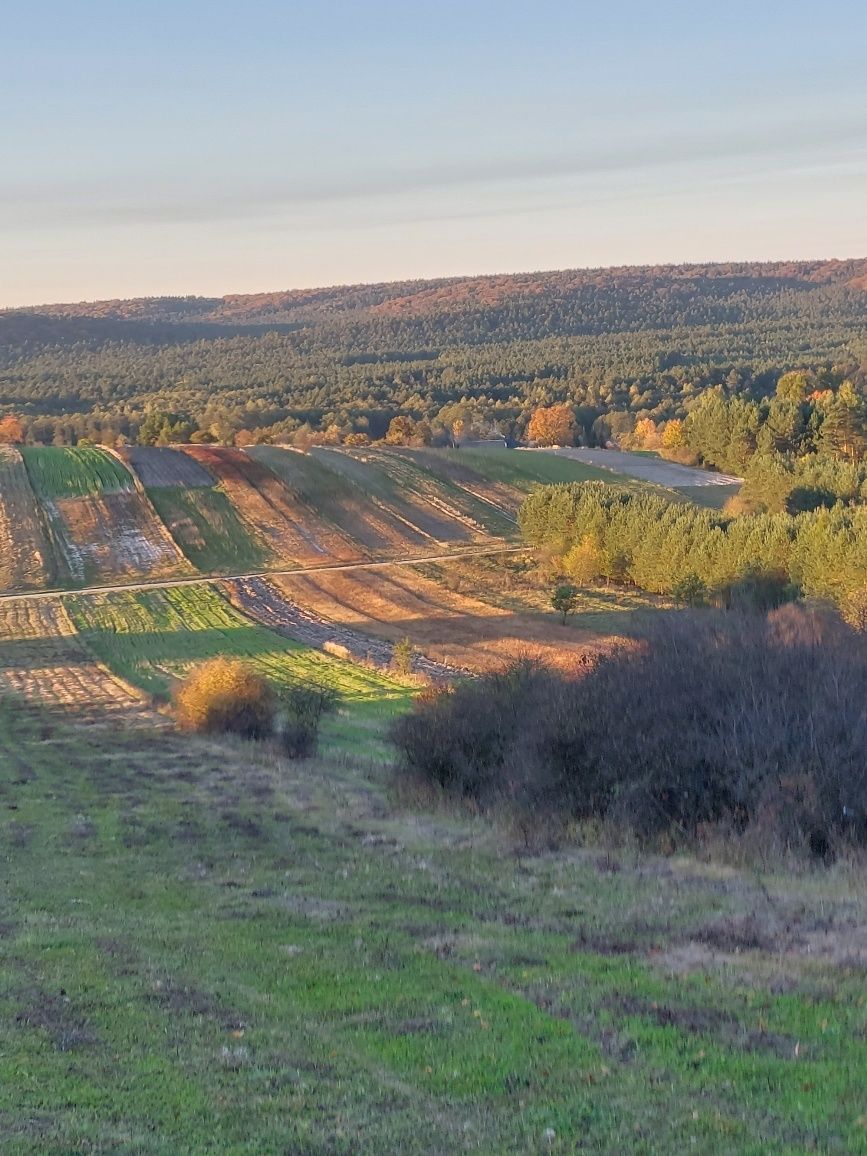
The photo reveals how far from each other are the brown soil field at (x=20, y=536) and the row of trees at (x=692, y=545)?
31.0m

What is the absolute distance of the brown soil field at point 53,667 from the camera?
44.2 metres

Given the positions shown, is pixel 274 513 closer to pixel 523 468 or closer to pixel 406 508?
pixel 406 508

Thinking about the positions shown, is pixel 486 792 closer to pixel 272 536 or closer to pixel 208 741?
pixel 208 741

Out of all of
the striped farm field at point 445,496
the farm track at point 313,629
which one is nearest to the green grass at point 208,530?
the farm track at point 313,629

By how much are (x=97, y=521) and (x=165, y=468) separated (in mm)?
11723

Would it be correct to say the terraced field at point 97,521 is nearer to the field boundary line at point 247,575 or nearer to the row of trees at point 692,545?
the field boundary line at point 247,575

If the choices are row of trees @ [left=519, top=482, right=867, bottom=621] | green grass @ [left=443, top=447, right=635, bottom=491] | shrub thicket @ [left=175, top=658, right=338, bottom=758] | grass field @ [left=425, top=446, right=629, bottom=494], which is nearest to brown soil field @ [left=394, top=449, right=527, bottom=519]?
grass field @ [left=425, top=446, right=629, bottom=494]

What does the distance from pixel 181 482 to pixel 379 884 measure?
70326 mm

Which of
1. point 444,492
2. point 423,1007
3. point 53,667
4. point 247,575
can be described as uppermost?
point 423,1007

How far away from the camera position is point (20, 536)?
2872 inches

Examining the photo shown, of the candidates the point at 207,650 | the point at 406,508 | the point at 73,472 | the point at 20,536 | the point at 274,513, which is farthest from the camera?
the point at 73,472

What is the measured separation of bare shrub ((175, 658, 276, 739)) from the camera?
37031mm

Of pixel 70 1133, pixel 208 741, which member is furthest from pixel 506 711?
pixel 70 1133

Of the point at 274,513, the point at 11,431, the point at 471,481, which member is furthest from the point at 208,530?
the point at 11,431
